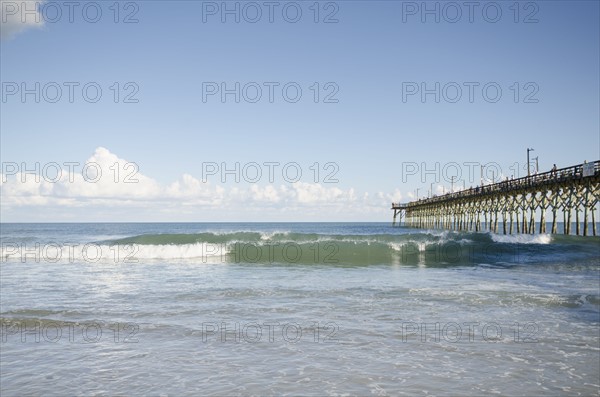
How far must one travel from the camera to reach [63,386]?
6.00 m

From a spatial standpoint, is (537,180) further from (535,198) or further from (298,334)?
(298,334)

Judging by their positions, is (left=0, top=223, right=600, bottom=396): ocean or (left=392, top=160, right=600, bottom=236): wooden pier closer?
(left=0, top=223, right=600, bottom=396): ocean

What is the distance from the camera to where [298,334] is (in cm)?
864

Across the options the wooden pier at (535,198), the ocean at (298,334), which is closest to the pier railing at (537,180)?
the wooden pier at (535,198)

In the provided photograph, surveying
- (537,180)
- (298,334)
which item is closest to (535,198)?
(537,180)

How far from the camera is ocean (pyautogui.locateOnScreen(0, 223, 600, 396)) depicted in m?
6.15

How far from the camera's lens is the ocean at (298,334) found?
6152mm

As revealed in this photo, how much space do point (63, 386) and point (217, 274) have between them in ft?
42.9

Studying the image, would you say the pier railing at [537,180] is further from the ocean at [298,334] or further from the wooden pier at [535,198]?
the ocean at [298,334]

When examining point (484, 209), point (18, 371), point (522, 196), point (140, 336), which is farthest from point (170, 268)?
point (484, 209)

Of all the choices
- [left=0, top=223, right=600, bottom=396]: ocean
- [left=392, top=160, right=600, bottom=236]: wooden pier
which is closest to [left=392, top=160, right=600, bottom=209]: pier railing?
[left=392, top=160, right=600, bottom=236]: wooden pier

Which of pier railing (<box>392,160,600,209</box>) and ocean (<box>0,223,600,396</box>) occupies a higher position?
pier railing (<box>392,160,600,209</box>)

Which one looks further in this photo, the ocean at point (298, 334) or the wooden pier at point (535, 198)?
the wooden pier at point (535, 198)

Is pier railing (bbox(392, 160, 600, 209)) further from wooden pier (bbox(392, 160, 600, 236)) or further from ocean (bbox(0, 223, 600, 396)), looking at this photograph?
ocean (bbox(0, 223, 600, 396))
